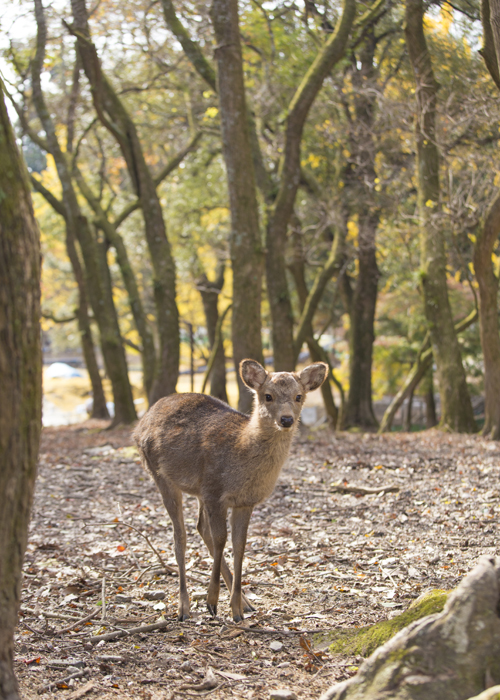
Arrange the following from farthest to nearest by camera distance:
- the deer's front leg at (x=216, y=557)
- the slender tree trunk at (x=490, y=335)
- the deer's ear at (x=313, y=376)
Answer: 1. the slender tree trunk at (x=490, y=335)
2. the deer's ear at (x=313, y=376)
3. the deer's front leg at (x=216, y=557)

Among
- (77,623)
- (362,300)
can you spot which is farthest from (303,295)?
(77,623)

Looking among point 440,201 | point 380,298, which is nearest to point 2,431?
point 440,201

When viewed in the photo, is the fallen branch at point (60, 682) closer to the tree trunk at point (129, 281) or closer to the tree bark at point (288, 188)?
the tree bark at point (288, 188)

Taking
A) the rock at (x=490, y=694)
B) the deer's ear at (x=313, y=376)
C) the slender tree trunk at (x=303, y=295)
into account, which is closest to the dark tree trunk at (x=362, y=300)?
the slender tree trunk at (x=303, y=295)

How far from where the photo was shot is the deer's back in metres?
5.46

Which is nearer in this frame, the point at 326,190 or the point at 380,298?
the point at 326,190

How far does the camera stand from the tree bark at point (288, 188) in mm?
12077

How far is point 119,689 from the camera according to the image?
Answer: 3924 mm

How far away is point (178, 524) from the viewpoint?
5.59 metres

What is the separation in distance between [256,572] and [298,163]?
355 inches

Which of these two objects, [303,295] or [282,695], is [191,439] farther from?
[303,295]

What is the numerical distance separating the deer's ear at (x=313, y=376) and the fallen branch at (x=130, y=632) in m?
2.13

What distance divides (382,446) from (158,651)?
7.67 m

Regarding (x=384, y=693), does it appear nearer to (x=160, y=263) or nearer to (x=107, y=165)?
(x=160, y=263)
